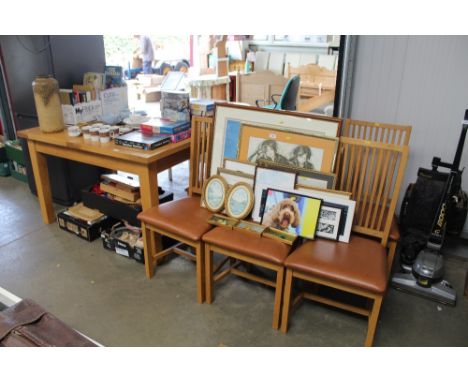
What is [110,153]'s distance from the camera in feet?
7.86

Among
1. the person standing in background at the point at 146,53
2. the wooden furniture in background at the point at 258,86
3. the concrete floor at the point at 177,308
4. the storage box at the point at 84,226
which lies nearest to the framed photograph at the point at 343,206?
the concrete floor at the point at 177,308

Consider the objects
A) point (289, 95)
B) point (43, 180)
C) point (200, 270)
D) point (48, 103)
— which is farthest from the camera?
point (289, 95)

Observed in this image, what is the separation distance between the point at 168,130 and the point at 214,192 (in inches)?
23.1

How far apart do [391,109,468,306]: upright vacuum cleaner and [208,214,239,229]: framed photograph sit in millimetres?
1088

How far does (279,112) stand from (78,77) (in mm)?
1897

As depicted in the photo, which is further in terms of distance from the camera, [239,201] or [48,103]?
[48,103]

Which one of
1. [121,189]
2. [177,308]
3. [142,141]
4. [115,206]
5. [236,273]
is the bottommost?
[177,308]

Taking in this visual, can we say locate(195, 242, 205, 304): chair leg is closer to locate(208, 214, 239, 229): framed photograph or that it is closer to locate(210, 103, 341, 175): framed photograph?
locate(208, 214, 239, 229): framed photograph

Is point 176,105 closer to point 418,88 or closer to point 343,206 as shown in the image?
point 343,206

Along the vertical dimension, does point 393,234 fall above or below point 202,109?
below

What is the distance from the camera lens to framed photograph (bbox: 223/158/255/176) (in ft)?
7.22

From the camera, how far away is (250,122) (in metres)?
2.24

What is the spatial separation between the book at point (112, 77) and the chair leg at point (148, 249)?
4.29ft

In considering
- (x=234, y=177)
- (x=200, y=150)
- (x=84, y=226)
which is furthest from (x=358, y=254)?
(x=84, y=226)
